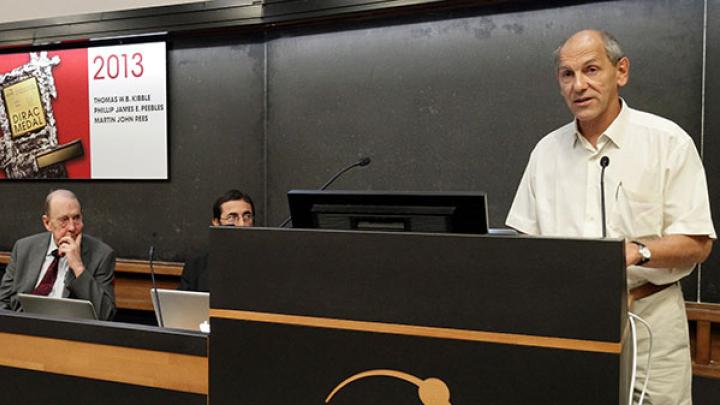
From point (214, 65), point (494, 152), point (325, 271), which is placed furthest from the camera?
point (214, 65)

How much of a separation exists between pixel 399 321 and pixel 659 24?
7.11ft

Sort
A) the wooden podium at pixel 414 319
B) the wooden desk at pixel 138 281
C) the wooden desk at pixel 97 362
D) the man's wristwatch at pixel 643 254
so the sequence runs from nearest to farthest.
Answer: the wooden podium at pixel 414 319 < the man's wristwatch at pixel 643 254 < the wooden desk at pixel 97 362 < the wooden desk at pixel 138 281

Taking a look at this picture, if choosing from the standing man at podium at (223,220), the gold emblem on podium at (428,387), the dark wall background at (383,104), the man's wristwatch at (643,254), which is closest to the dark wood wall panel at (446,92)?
the dark wall background at (383,104)

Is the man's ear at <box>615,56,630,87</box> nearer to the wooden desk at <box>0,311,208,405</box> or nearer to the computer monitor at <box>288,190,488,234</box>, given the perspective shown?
the computer monitor at <box>288,190,488,234</box>

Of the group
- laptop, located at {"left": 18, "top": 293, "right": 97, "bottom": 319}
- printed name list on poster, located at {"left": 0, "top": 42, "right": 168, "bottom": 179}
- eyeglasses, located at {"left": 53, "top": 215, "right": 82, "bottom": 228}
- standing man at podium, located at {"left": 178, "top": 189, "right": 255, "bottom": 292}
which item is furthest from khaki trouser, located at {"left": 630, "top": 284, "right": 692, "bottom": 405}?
printed name list on poster, located at {"left": 0, "top": 42, "right": 168, "bottom": 179}

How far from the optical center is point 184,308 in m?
2.04

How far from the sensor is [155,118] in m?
4.03

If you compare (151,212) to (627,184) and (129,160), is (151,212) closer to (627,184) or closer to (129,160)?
(129,160)

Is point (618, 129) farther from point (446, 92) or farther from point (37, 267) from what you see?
point (37, 267)

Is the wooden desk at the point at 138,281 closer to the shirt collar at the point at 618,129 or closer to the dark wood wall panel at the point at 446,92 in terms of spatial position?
the dark wood wall panel at the point at 446,92

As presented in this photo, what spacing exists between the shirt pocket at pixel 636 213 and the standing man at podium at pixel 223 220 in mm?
1828

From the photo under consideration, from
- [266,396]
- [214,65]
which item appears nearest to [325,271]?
[266,396]

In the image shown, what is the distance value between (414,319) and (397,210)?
228mm

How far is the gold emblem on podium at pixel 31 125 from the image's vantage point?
4324 millimetres
